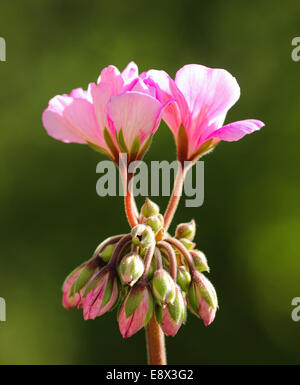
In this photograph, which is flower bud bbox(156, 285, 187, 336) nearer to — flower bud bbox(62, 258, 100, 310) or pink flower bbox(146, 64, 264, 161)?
flower bud bbox(62, 258, 100, 310)

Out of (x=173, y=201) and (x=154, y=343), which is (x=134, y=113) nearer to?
(x=173, y=201)

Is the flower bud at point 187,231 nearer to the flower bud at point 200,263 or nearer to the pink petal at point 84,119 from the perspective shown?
the flower bud at point 200,263

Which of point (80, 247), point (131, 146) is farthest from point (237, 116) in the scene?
point (131, 146)

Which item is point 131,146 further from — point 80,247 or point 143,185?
point 80,247

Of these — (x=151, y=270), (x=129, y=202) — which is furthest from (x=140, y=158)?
(x=151, y=270)

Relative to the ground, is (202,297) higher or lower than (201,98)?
lower

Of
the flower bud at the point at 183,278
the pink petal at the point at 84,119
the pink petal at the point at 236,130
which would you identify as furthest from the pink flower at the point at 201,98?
the flower bud at the point at 183,278
